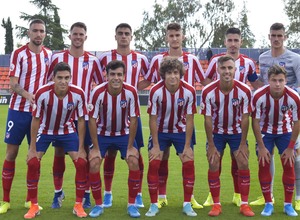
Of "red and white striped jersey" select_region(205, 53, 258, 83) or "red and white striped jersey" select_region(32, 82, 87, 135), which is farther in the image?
"red and white striped jersey" select_region(205, 53, 258, 83)

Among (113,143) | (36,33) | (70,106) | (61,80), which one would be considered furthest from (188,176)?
(36,33)

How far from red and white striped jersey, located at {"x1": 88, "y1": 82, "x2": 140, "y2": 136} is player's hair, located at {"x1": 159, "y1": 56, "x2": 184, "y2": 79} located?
38 centimetres

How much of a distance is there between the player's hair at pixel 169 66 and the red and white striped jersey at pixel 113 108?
0.38m

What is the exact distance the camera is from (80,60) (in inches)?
256

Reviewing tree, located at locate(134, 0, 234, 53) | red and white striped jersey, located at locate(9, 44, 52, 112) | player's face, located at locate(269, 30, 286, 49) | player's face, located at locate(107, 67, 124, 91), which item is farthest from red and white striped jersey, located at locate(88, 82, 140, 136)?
tree, located at locate(134, 0, 234, 53)

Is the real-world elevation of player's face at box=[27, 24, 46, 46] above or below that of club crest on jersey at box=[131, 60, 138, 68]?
above

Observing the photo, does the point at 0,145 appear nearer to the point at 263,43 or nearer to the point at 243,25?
the point at 243,25

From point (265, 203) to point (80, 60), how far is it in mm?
2677

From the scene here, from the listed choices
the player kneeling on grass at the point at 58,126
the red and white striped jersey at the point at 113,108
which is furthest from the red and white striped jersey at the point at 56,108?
the red and white striped jersey at the point at 113,108

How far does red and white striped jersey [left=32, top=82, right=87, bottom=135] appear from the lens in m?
5.96

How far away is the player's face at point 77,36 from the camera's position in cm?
641

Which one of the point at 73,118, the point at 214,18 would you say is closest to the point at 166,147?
the point at 73,118

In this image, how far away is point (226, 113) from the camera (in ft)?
20.0

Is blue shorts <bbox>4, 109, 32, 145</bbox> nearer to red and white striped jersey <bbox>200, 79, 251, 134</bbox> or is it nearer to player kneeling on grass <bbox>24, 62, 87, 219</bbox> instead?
player kneeling on grass <bbox>24, 62, 87, 219</bbox>
